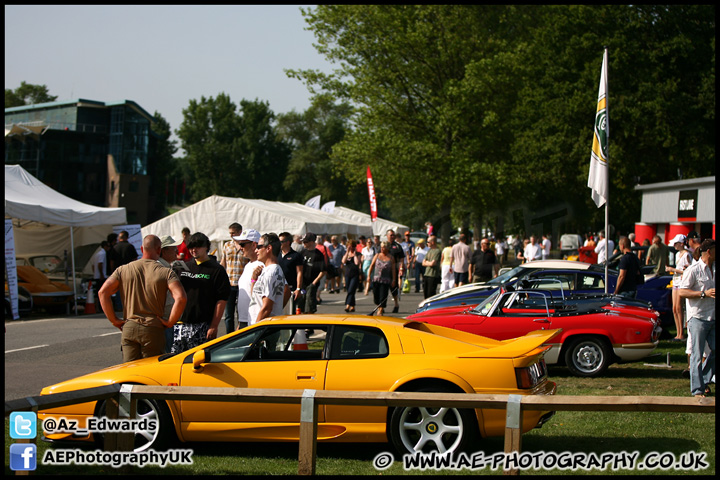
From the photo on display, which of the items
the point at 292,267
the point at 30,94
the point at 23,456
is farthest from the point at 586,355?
the point at 30,94

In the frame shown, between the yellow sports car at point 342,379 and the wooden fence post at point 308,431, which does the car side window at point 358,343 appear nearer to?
the yellow sports car at point 342,379

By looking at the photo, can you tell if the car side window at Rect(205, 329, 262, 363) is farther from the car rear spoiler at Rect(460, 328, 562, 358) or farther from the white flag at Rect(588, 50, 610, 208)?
the white flag at Rect(588, 50, 610, 208)

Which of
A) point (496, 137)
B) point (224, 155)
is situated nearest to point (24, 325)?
point (496, 137)

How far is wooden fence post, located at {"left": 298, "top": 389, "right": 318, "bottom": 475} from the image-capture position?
17.2ft

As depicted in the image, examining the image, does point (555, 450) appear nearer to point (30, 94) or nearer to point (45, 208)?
point (45, 208)

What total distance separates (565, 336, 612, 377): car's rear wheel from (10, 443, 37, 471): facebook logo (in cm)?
772

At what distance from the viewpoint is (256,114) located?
329 feet

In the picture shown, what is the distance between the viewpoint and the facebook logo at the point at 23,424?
16.0 ft

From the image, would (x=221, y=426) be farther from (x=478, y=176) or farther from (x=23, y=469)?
(x=478, y=176)

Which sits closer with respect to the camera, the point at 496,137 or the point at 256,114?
the point at 496,137

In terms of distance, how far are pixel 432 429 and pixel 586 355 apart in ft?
17.6

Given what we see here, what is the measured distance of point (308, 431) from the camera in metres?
5.32

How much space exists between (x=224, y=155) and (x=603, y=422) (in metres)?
93.3

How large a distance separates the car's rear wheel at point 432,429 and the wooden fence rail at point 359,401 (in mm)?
1089
